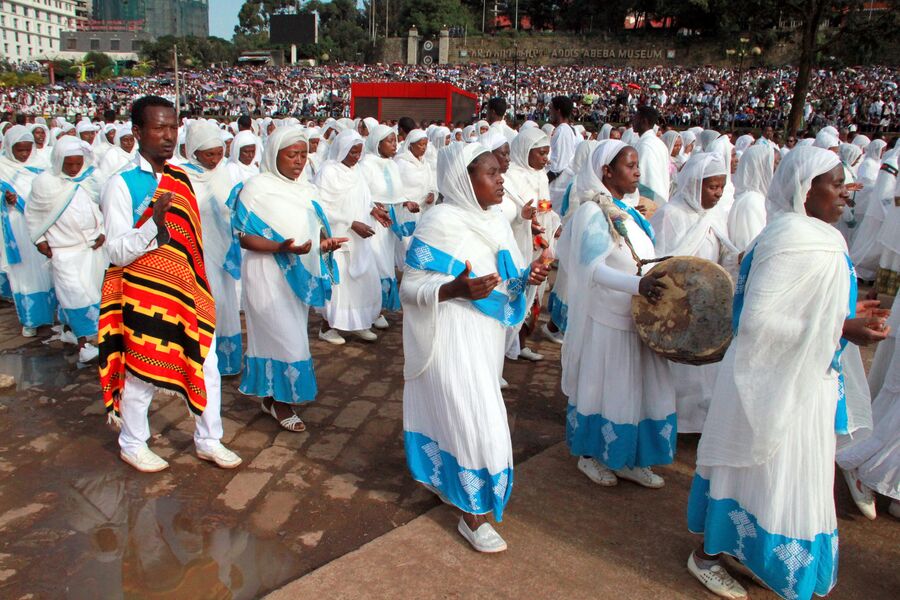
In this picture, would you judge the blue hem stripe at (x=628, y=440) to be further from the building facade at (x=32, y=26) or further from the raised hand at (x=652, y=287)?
the building facade at (x=32, y=26)

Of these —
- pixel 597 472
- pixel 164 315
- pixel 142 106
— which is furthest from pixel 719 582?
pixel 142 106

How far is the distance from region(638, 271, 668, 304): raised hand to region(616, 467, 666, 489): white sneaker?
113 cm

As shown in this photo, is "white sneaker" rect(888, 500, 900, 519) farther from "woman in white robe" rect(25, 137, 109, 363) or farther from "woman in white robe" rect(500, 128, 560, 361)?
"woman in white robe" rect(25, 137, 109, 363)

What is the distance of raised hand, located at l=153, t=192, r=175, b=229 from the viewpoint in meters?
3.47

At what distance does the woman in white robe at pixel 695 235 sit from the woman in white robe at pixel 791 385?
152 centimetres

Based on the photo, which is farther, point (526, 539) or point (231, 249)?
point (231, 249)

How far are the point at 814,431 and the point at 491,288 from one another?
1.37 metres

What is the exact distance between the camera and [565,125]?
9445 millimetres

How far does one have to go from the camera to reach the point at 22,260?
22.5 ft

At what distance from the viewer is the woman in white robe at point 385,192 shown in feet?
23.5

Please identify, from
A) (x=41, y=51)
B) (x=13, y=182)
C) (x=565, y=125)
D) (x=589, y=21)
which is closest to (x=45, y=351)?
(x=13, y=182)

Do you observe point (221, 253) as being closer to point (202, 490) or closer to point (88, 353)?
point (88, 353)

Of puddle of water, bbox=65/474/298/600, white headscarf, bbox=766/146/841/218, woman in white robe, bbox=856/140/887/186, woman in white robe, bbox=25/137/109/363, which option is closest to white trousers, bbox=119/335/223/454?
puddle of water, bbox=65/474/298/600

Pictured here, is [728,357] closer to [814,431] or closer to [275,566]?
[814,431]
